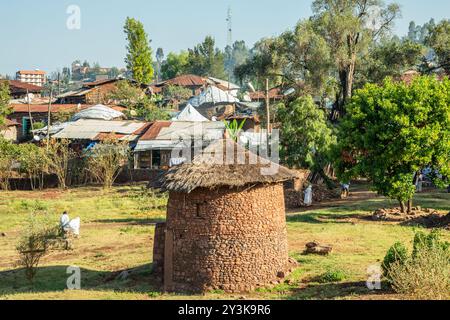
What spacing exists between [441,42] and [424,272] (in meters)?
28.3

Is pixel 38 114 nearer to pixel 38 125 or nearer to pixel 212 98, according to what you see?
pixel 38 125

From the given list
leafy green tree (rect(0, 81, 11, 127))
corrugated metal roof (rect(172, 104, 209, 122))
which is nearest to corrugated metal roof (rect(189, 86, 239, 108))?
corrugated metal roof (rect(172, 104, 209, 122))

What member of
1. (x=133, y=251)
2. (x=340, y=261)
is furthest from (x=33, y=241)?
(x=340, y=261)

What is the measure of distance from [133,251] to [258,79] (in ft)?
62.2

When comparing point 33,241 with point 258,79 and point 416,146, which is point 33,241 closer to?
point 416,146

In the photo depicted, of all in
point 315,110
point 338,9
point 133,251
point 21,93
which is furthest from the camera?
point 21,93

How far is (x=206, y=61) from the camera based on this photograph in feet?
359

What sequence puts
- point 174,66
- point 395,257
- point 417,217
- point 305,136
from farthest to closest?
1. point 174,66
2. point 305,136
3. point 417,217
4. point 395,257

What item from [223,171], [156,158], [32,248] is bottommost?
[32,248]

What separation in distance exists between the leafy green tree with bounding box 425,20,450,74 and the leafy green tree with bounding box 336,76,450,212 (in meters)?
15.4

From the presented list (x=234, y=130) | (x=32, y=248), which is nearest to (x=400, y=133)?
(x=234, y=130)

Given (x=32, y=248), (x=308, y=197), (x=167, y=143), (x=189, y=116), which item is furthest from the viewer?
(x=189, y=116)

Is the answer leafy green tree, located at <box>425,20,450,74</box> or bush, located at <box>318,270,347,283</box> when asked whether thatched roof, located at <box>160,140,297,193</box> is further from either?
leafy green tree, located at <box>425,20,450,74</box>

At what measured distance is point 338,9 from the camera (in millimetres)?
35625
